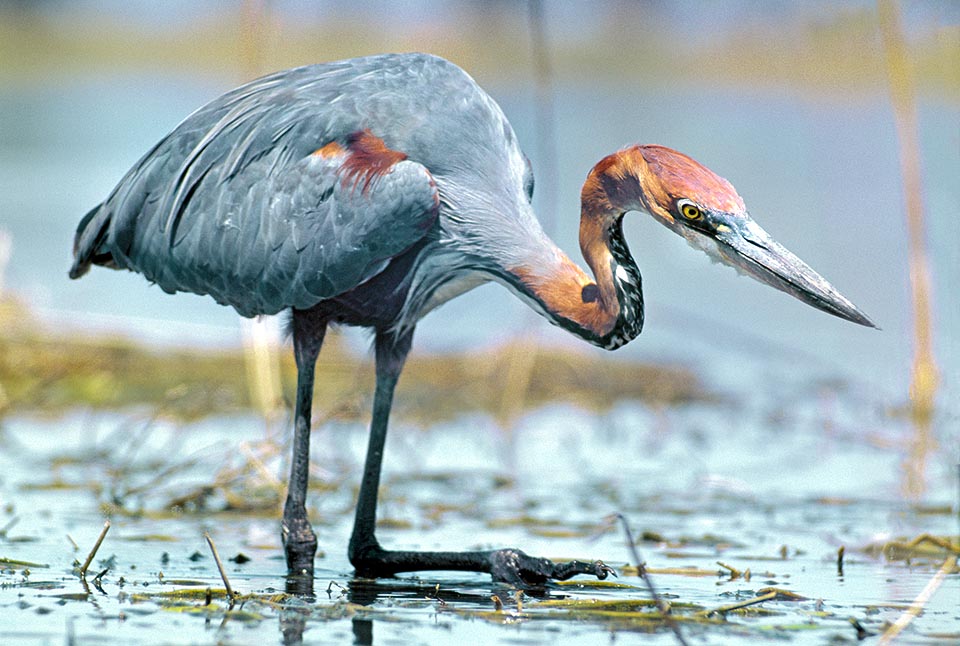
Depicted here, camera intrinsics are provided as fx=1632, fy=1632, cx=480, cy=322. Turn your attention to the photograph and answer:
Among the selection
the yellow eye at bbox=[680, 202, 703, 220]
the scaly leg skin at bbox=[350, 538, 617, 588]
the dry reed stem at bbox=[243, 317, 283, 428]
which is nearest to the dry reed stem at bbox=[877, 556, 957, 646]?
the scaly leg skin at bbox=[350, 538, 617, 588]

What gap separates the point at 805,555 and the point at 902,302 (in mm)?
6562

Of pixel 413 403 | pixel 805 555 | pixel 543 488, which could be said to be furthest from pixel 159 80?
pixel 805 555

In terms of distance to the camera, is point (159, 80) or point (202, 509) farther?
point (159, 80)

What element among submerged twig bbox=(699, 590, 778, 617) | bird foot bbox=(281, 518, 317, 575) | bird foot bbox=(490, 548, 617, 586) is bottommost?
submerged twig bbox=(699, 590, 778, 617)

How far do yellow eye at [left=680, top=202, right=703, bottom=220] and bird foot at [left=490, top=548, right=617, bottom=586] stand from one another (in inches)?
48.8

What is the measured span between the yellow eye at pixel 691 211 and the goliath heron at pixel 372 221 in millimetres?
61

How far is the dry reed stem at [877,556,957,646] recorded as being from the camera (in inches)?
182

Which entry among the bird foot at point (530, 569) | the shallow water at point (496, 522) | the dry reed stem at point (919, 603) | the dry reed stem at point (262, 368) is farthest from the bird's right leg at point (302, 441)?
the dry reed stem at point (919, 603)

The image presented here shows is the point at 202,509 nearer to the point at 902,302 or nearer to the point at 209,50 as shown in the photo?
the point at 902,302

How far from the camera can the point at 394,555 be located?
5926 mm

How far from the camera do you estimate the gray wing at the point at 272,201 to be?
5.73m

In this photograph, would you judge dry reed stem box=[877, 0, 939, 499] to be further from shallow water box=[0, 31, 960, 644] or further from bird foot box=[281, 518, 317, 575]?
bird foot box=[281, 518, 317, 575]

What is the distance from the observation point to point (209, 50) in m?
26.1

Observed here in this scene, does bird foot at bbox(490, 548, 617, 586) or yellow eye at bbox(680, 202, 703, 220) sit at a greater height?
yellow eye at bbox(680, 202, 703, 220)
